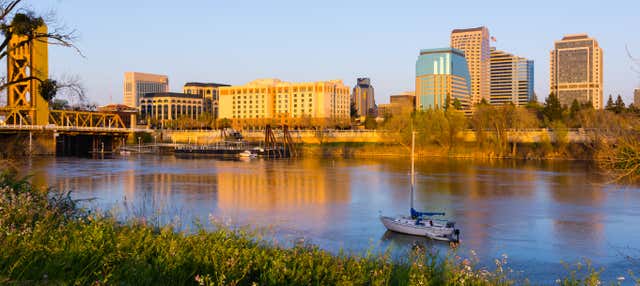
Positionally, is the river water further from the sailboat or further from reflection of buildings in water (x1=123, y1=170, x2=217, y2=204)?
the sailboat

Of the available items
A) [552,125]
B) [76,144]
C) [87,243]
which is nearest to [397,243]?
[87,243]

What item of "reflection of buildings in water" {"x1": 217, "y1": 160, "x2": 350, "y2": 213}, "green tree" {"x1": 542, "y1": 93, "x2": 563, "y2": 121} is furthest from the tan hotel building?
"reflection of buildings in water" {"x1": 217, "y1": 160, "x2": 350, "y2": 213}

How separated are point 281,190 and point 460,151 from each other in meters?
47.8

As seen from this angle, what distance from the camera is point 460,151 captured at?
79.5 meters

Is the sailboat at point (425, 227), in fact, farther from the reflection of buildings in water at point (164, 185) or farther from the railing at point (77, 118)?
the railing at point (77, 118)

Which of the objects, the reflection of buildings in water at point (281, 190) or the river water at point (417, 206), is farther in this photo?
the reflection of buildings in water at point (281, 190)

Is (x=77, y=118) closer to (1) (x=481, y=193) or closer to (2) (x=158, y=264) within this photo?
(1) (x=481, y=193)

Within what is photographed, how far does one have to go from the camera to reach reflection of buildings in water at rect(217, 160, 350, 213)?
A: 2973 centimetres

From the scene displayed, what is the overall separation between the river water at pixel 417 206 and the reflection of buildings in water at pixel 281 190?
6cm

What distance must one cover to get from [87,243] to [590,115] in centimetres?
8422

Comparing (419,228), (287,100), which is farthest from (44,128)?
(287,100)

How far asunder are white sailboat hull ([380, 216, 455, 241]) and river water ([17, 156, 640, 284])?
1.36 ft

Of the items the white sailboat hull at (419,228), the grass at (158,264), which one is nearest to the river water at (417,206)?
the white sailboat hull at (419,228)

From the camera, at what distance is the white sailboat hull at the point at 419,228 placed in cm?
2128
